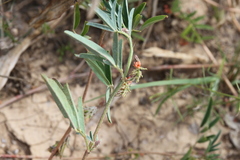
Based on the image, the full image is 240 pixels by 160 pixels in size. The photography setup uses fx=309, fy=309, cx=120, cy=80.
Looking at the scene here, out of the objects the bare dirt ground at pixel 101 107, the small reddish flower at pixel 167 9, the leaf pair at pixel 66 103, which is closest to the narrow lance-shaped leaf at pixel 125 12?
the leaf pair at pixel 66 103

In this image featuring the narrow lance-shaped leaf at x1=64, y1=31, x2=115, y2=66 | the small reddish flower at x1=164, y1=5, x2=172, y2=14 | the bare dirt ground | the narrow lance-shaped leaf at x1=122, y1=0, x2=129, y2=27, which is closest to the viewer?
the narrow lance-shaped leaf at x1=64, y1=31, x2=115, y2=66

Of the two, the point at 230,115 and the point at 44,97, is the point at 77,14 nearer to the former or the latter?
the point at 44,97

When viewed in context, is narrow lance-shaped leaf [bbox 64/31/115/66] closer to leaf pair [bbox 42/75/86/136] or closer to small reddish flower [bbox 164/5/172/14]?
leaf pair [bbox 42/75/86/136]

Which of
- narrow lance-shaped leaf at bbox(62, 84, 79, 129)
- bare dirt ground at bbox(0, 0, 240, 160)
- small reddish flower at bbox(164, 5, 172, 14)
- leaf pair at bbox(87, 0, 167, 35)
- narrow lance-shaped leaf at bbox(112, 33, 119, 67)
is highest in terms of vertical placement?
leaf pair at bbox(87, 0, 167, 35)

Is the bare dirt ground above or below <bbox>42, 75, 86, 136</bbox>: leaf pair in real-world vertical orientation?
below

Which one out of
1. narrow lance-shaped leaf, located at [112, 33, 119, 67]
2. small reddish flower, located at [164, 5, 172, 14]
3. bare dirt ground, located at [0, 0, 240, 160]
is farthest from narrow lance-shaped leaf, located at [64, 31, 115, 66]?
small reddish flower, located at [164, 5, 172, 14]

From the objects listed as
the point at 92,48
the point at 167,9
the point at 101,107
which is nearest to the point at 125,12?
the point at 92,48

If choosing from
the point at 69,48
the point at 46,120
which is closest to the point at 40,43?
the point at 69,48

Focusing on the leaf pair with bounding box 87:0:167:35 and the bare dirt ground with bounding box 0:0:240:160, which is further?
the bare dirt ground with bounding box 0:0:240:160
